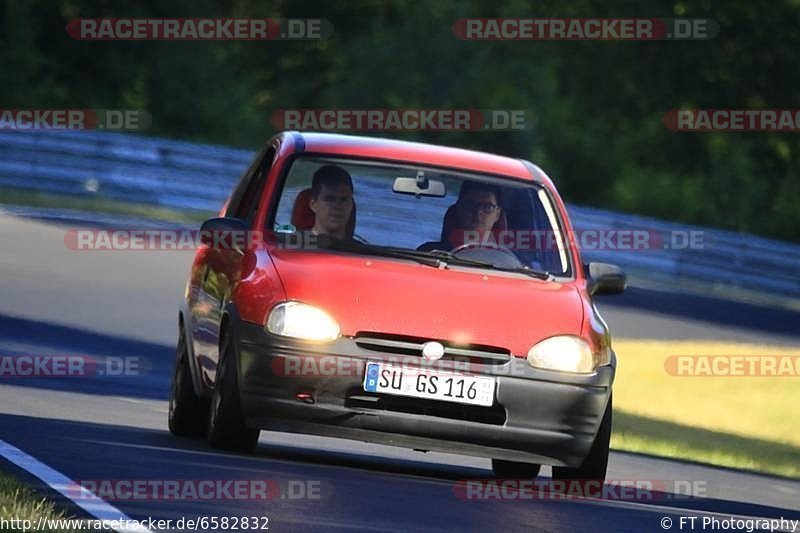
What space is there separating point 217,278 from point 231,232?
390mm

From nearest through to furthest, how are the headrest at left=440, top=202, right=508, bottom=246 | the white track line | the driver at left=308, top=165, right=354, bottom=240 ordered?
1. the white track line
2. the driver at left=308, top=165, right=354, bottom=240
3. the headrest at left=440, top=202, right=508, bottom=246

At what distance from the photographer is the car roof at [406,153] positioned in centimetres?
1230

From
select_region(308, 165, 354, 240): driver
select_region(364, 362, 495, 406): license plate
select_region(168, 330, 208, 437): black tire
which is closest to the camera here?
select_region(364, 362, 495, 406): license plate

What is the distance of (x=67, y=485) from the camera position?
382 inches

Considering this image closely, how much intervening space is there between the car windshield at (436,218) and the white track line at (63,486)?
1877mm

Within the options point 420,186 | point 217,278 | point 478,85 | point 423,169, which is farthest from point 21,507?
point 478,85

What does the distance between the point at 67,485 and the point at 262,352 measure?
60.9 inches

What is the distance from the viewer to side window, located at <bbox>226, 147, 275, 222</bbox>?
12.5m

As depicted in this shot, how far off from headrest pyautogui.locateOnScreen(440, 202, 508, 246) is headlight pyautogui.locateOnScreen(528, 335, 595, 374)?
1066 millimetres

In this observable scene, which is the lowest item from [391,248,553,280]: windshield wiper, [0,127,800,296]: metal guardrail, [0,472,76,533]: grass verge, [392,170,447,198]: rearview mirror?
[0,472,76,533]: grass verge

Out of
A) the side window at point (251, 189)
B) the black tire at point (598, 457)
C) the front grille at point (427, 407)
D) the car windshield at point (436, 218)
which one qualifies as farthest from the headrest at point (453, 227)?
the front grille at point (427, 407)

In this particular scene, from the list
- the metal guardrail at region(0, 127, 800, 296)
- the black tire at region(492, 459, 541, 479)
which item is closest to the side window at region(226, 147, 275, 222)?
the black tire at region(492, 459, 541, 479)

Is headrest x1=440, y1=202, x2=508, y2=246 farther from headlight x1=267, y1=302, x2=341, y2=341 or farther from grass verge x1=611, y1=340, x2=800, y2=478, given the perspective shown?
grass verge x1=611, y1=340, x2=800, y2=478

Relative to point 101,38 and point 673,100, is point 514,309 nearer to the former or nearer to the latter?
point 101,38
